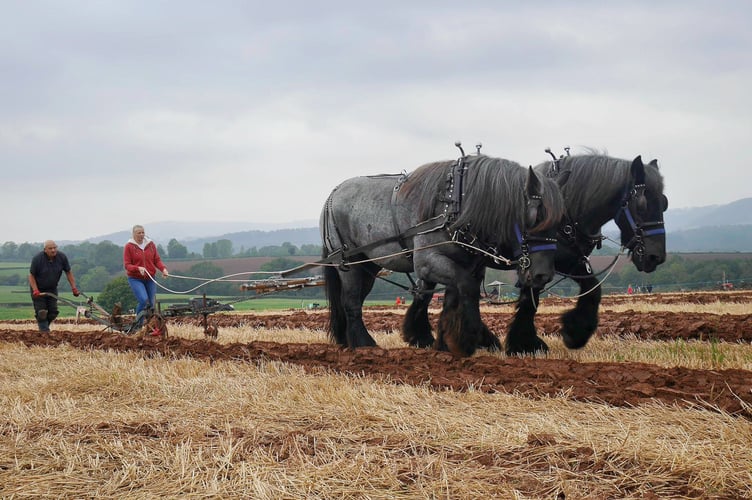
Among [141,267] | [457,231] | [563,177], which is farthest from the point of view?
[141,267]

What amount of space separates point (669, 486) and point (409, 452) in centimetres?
138

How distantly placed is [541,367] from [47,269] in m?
9.09

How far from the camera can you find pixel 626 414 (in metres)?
4.81

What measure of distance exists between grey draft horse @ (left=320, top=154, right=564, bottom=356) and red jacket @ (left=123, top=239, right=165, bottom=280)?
10.7 feet

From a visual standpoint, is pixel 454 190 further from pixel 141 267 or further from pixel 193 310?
pixel 141 267

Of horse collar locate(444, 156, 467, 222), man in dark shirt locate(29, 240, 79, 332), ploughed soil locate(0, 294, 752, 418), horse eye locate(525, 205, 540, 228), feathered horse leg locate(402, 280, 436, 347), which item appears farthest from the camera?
man in dark shirt locate(29, 240, 79, 332)

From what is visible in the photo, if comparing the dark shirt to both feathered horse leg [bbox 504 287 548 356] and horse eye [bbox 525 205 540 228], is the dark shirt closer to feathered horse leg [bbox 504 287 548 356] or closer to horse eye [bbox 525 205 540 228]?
feathered horse leg [bbox 504 287 548 356]

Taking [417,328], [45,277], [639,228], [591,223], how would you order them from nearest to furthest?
1. [639,228]
2. [591,223]
3. [417,328]
4. [45,277]

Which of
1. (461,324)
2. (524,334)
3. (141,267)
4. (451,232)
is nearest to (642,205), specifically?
(524,334)

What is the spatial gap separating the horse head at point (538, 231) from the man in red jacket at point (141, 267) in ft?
18.1

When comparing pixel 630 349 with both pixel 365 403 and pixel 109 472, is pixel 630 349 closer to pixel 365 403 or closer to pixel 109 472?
pixel 365 403

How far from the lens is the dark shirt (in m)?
12.6

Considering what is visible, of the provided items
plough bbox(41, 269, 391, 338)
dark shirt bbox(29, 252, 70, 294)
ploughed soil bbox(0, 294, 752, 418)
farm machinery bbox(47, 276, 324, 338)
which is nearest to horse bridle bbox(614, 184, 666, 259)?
ploughed soil bbox(0, 294, 752, 418)

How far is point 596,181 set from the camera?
8.43 metres
